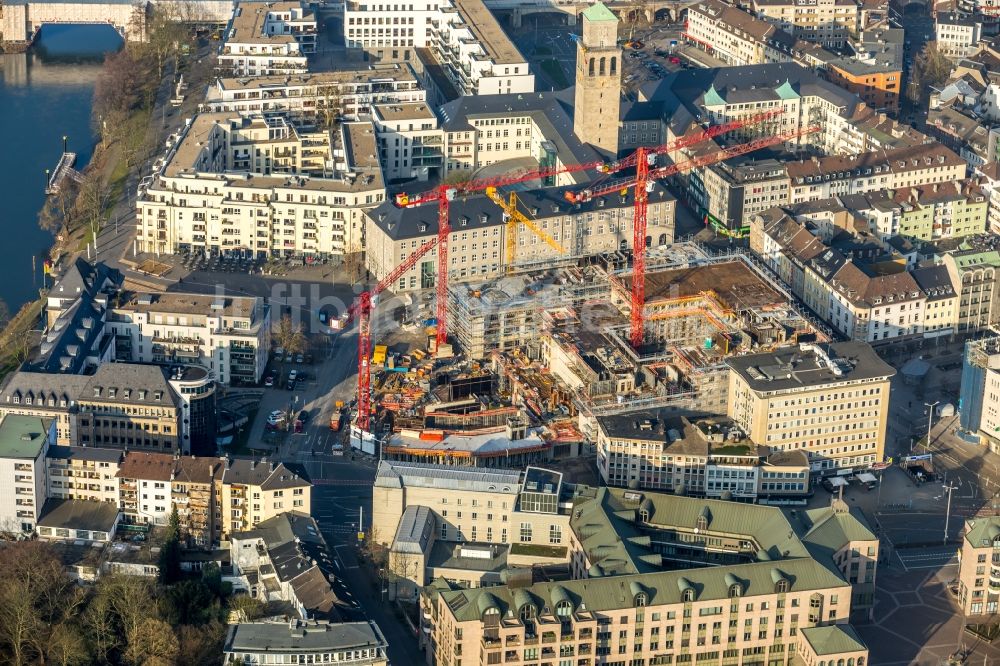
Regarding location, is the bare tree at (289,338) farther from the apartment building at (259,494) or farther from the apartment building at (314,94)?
the apartment building at (314,94)

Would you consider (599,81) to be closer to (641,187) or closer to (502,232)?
(502,232)

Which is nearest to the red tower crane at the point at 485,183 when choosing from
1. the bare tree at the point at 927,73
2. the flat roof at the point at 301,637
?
the bare tree at the point at 927,73

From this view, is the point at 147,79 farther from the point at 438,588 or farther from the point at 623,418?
the point at 438,588

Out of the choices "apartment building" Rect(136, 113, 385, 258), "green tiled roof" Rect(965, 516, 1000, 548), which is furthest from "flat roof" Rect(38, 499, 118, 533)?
"green tiled roof" Rect(965, 516, 1000, 548)

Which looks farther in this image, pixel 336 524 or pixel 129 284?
pixel 129 284

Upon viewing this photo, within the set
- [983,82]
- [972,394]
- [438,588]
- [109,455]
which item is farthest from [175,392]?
[983,82]

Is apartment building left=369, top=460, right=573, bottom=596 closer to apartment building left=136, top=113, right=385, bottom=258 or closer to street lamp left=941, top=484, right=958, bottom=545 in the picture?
street lamp left=941, top=484, right=958, bottom=545

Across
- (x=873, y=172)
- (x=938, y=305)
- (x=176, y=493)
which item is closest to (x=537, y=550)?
(x=176, y=493)
